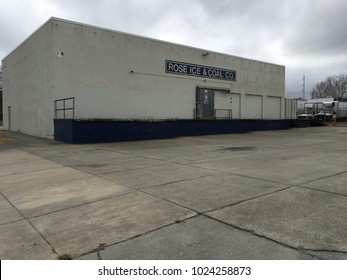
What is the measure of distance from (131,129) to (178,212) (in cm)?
1527

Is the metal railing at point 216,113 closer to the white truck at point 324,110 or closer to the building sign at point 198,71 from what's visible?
the building sign at point 198,71

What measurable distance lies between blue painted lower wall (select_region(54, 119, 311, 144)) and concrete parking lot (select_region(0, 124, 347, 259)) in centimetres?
871

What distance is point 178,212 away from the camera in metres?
5.23

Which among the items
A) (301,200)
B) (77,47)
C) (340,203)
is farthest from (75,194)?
(77,47)

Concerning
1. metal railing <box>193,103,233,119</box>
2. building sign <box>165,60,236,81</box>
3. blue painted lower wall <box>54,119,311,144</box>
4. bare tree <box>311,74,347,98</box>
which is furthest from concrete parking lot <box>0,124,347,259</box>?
bare tree <box>311,74,347,98</box>

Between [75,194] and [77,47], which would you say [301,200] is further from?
[77,47]

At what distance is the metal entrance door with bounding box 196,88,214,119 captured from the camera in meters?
27.1

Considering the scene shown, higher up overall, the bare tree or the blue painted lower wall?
the bare tree

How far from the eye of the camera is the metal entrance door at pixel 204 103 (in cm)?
2706

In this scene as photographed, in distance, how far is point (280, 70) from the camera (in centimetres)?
3431

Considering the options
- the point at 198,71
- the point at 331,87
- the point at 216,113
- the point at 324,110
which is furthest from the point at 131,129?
the point at 331,87

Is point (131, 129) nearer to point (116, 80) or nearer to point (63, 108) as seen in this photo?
point (116, 80)

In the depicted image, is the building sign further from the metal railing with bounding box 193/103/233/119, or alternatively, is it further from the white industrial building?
the metal railing with bounding box 193/103/233/119
